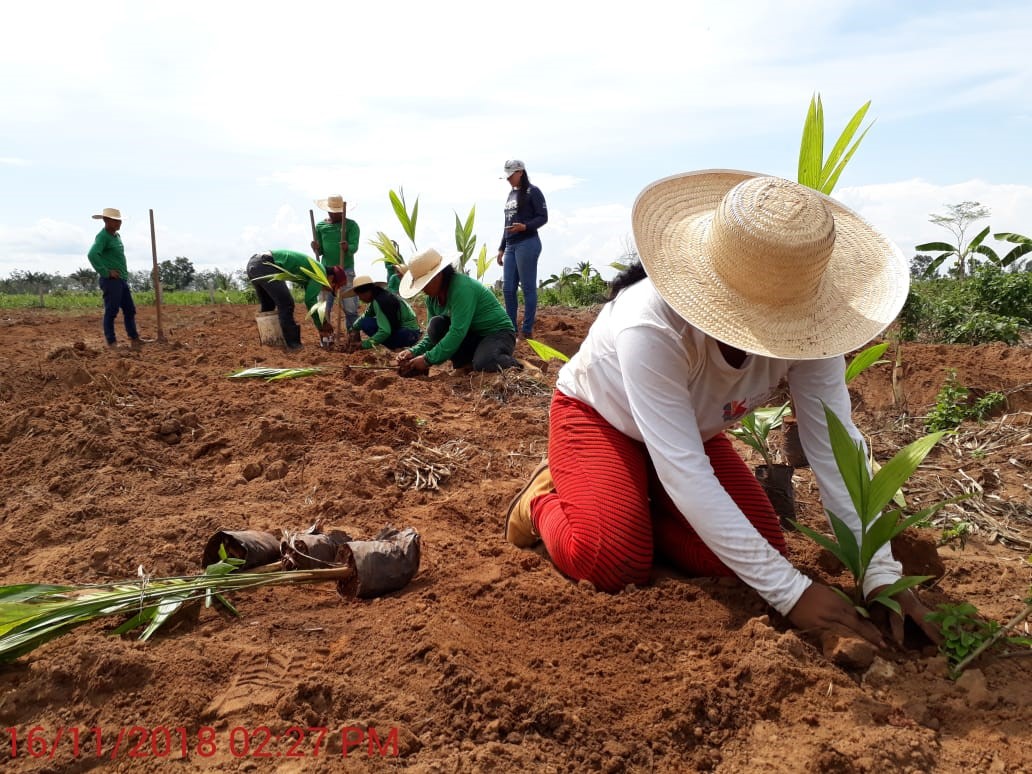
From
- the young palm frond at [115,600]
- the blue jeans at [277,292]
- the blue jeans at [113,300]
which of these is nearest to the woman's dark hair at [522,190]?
the blue jeans at [277,292]

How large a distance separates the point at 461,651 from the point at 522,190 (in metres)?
4.86

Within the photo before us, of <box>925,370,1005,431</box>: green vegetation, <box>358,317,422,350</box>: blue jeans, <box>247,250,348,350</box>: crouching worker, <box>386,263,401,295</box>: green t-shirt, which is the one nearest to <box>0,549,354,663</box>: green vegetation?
<box>925,370,1005,431</box>: green vegetation

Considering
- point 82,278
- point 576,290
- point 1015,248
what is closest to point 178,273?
point 82,278

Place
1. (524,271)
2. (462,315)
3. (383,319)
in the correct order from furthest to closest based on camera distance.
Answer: (524,271)
(383,319)
(462,315)

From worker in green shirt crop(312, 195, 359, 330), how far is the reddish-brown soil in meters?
3.36

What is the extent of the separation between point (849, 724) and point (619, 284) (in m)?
1.16

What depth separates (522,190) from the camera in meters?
5.87

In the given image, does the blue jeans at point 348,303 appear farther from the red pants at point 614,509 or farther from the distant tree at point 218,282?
the distant tree at point 218,282

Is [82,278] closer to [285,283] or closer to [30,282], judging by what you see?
[30,282]

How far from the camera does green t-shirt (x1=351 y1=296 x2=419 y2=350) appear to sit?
5.52 metres

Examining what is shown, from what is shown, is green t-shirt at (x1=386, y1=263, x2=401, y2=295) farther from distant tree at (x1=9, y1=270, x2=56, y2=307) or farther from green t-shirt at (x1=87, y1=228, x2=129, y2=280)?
distant tree at (x1=9, y1=270, x2=56, y2=307)

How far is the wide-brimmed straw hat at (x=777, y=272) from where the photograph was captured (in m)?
1.43

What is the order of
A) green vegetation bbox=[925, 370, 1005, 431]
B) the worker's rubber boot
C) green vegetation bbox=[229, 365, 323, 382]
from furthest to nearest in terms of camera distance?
green vegetation bbox=[229, 365, 323, 382], green vegetation bbox=[925, 370, 1005, 431], the worker's rubber boot

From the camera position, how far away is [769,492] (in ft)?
7.63
